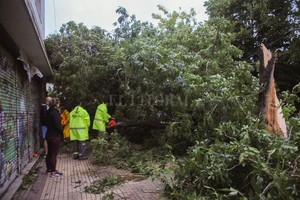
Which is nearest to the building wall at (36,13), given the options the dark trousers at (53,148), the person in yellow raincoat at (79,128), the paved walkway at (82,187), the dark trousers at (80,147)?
the dark trousers at (53,148)

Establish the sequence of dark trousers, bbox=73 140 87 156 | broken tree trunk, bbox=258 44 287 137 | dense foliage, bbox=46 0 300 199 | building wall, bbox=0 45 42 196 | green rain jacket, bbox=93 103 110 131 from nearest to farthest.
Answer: dense foliage, bbox=46 0 300 199
building wall, bbox=0 45 42 196
broken tree trunk, bbox=258 44 287 137
dark trousers, bbox=73 140 87 156
green rain jacket, bbox=93 103 110 131

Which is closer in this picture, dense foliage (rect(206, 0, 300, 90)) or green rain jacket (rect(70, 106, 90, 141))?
green rain jacket (rect(70, 106, 90, 141))

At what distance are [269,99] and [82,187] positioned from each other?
13.7 feet

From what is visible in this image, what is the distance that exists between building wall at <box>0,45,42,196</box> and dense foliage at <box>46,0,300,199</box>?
205cm

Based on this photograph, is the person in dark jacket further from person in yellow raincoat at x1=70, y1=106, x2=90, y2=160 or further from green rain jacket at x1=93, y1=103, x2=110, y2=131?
green rain jacket at x1=93, y1=103, x2=110, y2=131

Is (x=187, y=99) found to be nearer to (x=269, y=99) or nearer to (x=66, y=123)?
(x=269, y=99)

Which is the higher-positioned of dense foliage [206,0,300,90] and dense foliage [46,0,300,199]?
dense foliage [206,0,300,90]

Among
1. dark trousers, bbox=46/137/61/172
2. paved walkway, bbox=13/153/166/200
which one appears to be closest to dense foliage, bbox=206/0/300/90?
paved walkway, bbox=13/153/166/200

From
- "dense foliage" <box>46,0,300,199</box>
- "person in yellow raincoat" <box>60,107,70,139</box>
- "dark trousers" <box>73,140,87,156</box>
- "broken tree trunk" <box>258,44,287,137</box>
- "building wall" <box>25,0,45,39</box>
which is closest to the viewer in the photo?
"dense foliage" <box>46,0,300,199</box>

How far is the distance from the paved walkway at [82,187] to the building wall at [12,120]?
0.58 metres

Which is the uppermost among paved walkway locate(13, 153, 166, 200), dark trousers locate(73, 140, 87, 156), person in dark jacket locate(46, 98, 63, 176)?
person in dark jacket locate(46, 98, 63, 176)

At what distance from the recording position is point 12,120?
787 centimetres

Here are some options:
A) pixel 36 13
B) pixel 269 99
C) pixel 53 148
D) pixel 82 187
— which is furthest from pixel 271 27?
pixel 82 187

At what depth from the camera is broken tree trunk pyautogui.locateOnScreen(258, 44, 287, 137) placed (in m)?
6.90
